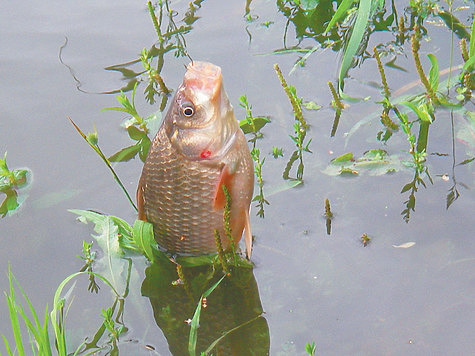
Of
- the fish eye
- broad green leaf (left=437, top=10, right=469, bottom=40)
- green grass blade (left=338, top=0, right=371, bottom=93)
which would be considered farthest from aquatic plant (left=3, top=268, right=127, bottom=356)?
broad green leaf (left=437, top=10, right=469, bottom=40)

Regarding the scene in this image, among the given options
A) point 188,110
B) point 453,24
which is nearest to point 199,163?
point 188,110

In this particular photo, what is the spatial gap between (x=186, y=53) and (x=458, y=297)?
283cm

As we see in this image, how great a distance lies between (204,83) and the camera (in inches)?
130

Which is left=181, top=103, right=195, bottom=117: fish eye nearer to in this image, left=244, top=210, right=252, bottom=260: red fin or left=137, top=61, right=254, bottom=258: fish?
left=137, top=61, right=254, bottom=258: fish

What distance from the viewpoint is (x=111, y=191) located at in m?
4.28

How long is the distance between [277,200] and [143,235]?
86 centimetres

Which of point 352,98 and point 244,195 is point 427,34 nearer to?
point 352,98

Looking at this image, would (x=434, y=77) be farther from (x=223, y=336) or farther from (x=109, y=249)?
(x=109, y=249)

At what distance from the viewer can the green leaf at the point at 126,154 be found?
14.7ft

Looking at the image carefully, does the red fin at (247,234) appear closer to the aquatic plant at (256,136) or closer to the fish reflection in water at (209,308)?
the fish reflection in water at (209,308)

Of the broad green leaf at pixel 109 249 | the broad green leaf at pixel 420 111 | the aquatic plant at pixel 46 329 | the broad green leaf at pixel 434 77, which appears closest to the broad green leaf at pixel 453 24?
the broad green leaf at pixel 434 77

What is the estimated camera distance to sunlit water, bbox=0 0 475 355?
3.36m

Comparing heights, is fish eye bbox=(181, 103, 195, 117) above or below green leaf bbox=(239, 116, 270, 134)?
above

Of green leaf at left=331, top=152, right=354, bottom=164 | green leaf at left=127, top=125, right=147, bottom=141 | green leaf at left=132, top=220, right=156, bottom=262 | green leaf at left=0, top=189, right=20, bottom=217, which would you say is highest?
green leaf at left=331, top=152, right=354, bottom=164
